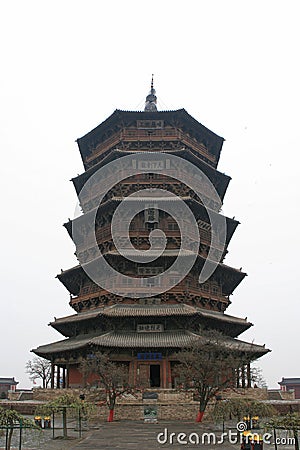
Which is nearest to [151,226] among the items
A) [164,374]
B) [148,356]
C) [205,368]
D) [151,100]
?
[148,356]

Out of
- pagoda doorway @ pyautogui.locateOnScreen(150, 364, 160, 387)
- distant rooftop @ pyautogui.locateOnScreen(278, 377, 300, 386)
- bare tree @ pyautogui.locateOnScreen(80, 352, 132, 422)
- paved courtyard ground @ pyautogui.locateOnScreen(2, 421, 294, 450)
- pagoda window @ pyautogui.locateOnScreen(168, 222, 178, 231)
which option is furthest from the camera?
distant rooftop @ pyautogui.locateOnScreen(278, 377, 300, 386)

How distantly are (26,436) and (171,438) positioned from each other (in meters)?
6.42

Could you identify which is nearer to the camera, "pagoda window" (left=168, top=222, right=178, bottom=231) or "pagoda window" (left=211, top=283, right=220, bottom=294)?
"pagoda window" (left=168, top=222, right=178, bottom=231)

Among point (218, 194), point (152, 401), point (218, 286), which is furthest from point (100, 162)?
point (152, 401)

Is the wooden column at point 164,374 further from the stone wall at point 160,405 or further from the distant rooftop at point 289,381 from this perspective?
the distant rooftop at point 289,381

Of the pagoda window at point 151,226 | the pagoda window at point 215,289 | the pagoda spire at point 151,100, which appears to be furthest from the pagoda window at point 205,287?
the pagoda spire at point 151,100

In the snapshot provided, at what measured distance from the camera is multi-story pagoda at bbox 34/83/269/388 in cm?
3197

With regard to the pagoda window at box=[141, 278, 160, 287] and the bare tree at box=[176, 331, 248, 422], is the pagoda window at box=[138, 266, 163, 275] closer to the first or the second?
the pagoda window at box=[141, 278, 160, 287]

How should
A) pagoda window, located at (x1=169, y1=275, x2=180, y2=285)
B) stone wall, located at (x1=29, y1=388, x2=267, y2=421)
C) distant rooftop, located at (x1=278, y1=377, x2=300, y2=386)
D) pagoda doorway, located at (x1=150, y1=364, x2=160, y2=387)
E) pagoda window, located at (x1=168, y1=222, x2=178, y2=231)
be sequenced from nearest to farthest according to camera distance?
stone wall, located at (x1=29, y1=388, x2=267, y2=421) → pagoda doorway, located at (x1=150, y1=364, x2=160, y2=387) → pagoda window, located at (x1=169, y1=275, x2=180, y2=285) → pagoda window, located at (x1=168, y1=222, x2=178, y2=231) → distant rooftop, located at (x1=278, y1=377, x2=300, y2=386)

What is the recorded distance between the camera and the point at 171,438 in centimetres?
1961

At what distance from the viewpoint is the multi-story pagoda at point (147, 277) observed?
3197 centimetres

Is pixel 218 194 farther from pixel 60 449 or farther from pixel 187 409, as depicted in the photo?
pixel 60 449

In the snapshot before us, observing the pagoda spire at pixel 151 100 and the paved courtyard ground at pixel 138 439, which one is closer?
the paved courtyard ground at pixel 138 439

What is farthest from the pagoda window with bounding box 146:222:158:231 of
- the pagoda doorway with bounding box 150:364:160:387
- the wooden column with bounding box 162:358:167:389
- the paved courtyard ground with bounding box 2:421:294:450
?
the paved courtyard ground with bounding box 2:421:294:450
